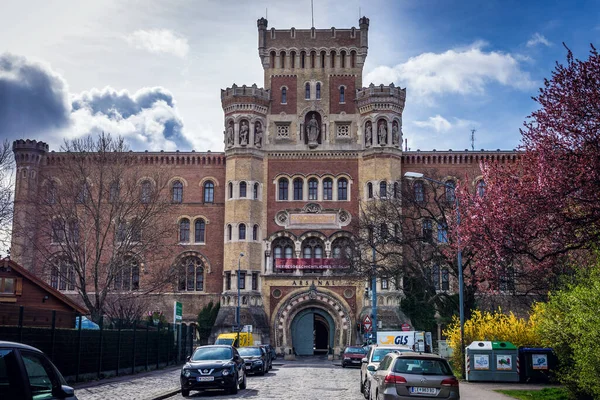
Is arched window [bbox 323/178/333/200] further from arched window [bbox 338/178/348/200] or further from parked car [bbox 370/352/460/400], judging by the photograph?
parked car [bbox 370/352/460/400]

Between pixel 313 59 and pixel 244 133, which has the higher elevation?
pixel 313 59

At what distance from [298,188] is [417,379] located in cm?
3936

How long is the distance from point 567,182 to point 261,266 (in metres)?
36.6

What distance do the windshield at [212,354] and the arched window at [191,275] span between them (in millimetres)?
31480

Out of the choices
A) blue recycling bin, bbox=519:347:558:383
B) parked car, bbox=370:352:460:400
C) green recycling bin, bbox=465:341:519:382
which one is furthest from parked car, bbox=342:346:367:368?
parked car, bbox=370:352:460:400

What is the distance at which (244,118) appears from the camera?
54.2 meters

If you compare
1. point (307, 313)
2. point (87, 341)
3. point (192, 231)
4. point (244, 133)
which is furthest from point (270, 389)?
point (244, 133)

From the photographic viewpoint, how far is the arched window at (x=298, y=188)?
5406 centimetres

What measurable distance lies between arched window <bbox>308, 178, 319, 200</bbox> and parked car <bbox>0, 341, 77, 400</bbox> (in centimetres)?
4525

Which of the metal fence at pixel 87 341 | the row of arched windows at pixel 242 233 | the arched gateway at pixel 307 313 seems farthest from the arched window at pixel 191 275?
the metal fence at pixel 87 341

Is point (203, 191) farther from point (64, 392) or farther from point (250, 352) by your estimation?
point (64, 392)

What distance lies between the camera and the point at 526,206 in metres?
19.1

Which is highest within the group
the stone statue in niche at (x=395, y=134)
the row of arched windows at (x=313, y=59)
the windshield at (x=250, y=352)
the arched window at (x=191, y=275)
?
the row of arched windows at (x=313, y=59)

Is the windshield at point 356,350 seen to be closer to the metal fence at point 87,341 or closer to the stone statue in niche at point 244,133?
the metal fence at point 87,341
